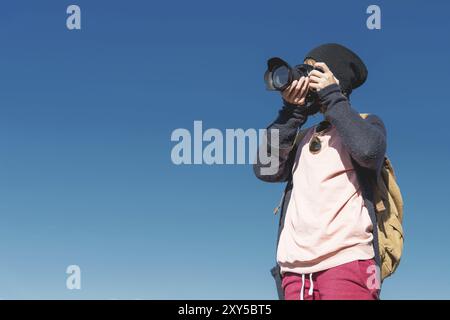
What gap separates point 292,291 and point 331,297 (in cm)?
26

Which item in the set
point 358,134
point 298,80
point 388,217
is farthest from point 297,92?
point 388,217

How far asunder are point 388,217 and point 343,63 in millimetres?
1101

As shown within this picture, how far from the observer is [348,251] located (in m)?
3.59

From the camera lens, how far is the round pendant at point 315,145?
3961 millimetres

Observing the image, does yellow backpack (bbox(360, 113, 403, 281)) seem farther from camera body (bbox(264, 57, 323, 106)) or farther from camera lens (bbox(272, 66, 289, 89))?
camera lens (bbox(272, 66, 289, 89))

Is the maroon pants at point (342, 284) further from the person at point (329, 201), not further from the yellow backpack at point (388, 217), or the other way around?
the yellow backpack at point (388, 217)

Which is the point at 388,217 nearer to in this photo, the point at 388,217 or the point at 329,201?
the point at 388,217

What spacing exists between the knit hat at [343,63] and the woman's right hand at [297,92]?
1.12ft

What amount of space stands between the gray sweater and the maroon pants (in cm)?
13

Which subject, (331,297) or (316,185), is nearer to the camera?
(331,297)
